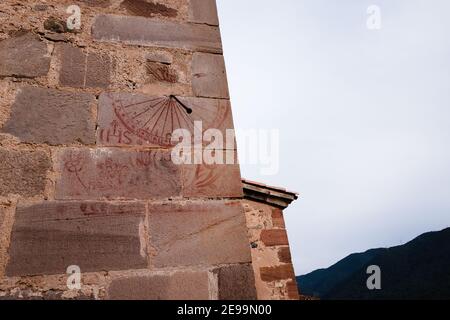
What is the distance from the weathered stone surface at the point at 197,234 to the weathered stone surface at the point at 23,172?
18.0 inches

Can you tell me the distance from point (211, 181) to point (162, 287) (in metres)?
0.48

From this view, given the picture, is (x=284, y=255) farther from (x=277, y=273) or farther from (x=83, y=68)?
(x=83, y=68)

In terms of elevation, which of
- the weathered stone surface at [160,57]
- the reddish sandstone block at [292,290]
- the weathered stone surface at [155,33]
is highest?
the weathered stone surface at [155,33]

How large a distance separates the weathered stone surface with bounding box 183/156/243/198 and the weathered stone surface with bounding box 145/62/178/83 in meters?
0.48

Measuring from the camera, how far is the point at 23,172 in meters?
1.24

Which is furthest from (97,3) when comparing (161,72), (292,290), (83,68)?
(292,290)

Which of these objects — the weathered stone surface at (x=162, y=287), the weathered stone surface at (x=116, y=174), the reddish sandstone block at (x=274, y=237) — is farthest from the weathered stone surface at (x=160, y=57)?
the reddish sandstone block at (x=274, y=237)

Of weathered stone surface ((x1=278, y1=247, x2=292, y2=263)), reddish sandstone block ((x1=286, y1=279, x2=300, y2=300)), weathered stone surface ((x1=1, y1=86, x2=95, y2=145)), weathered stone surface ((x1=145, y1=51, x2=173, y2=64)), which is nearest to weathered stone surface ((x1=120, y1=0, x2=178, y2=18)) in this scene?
weathered stone surface ((x1=145, y1=51, x2=173, y2=64))

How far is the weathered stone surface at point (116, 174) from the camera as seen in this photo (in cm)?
126

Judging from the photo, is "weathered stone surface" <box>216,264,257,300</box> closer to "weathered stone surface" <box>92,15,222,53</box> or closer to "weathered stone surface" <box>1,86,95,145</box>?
"weathered stone surface" <box>1,86,95,145</box>

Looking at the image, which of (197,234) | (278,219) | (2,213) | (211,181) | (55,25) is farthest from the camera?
(278,219)

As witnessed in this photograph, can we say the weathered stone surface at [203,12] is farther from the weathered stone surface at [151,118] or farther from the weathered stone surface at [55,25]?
the weathered stone surface at [55,25]

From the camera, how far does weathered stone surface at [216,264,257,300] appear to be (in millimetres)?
1216
